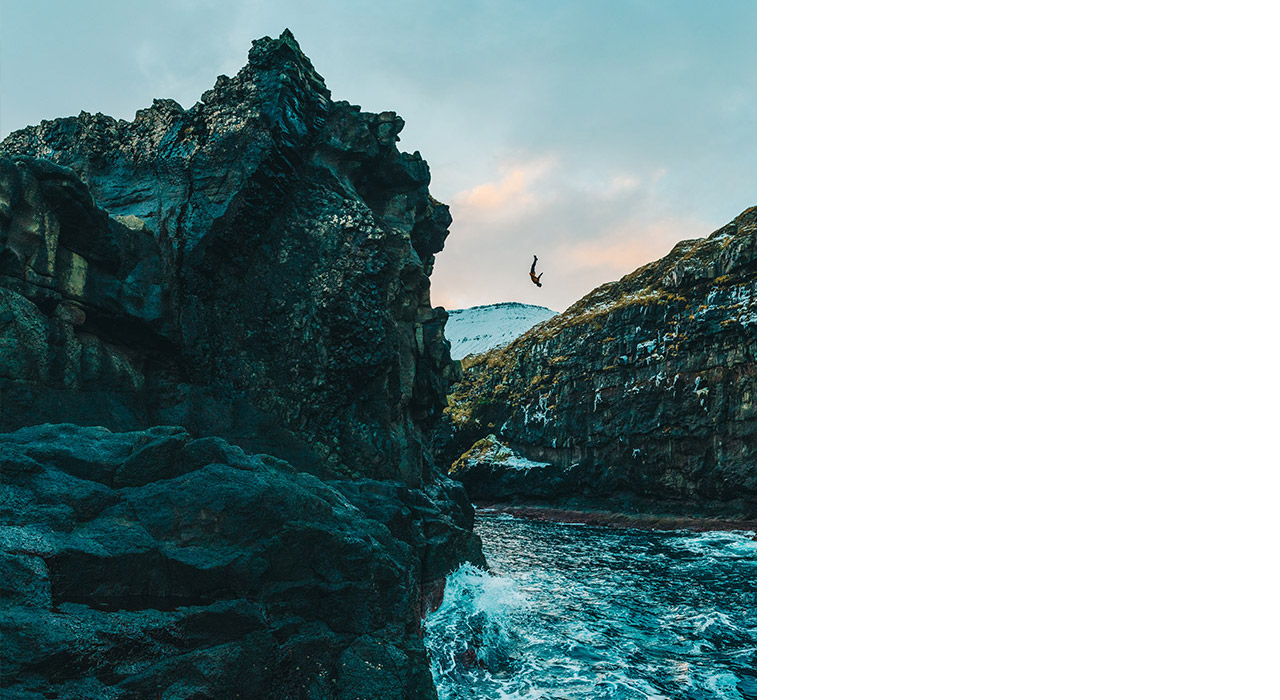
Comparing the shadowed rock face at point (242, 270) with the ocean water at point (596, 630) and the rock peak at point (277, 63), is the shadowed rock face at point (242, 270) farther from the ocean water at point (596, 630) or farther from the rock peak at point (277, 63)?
the ocean water at point (596, 630)

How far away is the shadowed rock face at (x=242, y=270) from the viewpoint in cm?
1678

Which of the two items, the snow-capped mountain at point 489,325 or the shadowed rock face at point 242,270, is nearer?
the shadowed rock face at point 242,270

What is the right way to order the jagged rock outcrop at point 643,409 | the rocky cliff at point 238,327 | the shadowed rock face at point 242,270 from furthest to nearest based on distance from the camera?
the jagged rock outcrop at point 643,409 → the shadowed rock face at point 242,270 → the rocky cliff at point 238,327

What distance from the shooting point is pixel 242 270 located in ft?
76.3

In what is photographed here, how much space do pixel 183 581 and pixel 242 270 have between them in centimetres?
1948

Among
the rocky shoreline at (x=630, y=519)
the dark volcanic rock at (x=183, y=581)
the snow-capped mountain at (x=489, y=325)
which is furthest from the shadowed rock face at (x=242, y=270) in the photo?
the snow-capped mountain at (x=489, y=325)

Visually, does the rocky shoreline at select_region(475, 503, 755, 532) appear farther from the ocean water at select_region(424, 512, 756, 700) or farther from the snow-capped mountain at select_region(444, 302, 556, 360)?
the snow-capped mountain at select_region(444, 302, 556, 360)

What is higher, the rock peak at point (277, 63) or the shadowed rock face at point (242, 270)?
the rock peak at point (277, 63)

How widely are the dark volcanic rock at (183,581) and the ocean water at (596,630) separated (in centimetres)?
336

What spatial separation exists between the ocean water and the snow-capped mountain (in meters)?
96.2
